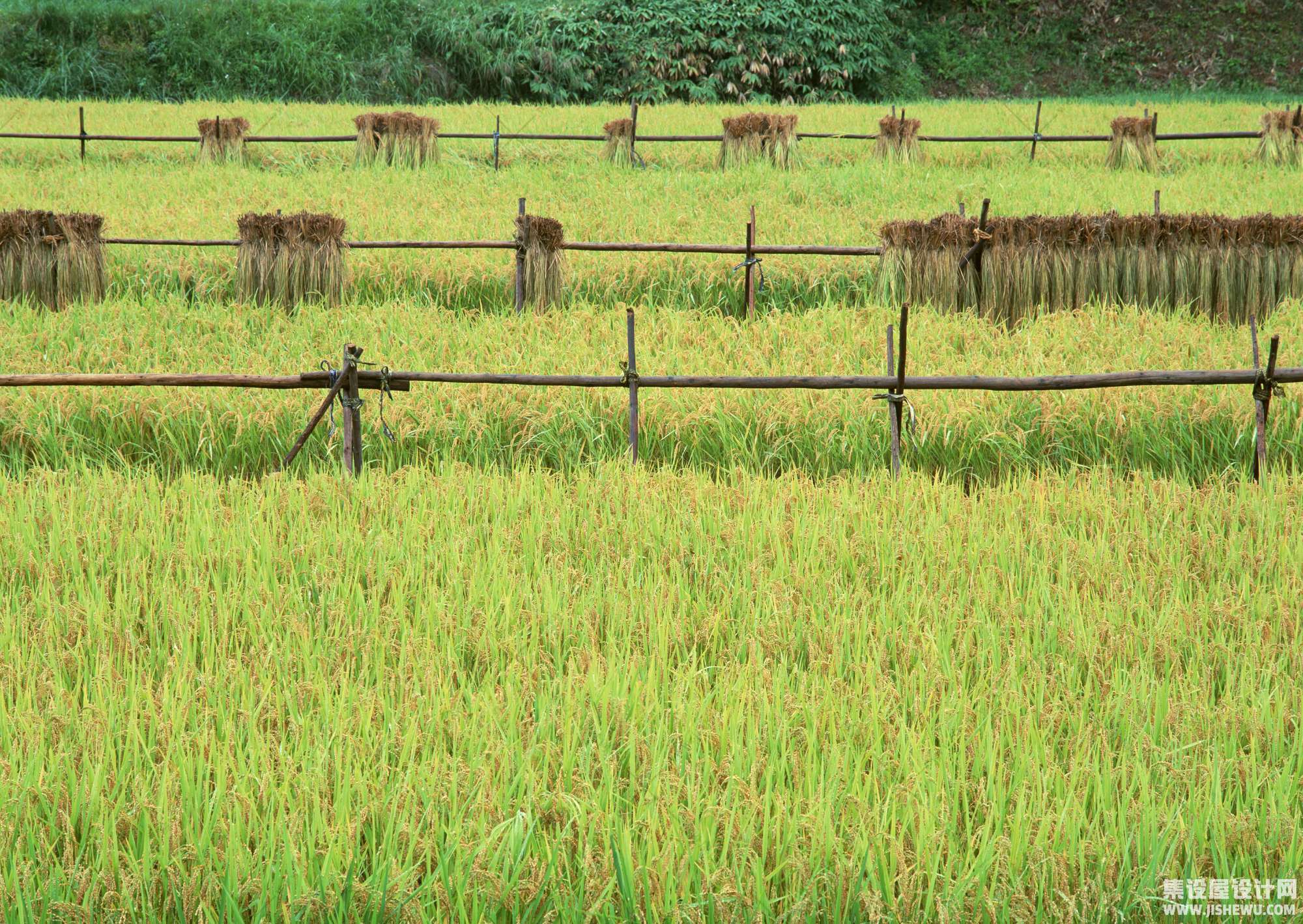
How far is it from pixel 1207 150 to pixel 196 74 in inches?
552

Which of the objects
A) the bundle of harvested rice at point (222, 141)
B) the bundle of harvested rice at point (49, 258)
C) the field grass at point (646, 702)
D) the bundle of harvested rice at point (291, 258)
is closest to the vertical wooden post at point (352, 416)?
the field grass at point (646, 702)

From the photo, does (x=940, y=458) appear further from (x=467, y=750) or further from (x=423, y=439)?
(x=467, y=750)

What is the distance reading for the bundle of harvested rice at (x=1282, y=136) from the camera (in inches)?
481

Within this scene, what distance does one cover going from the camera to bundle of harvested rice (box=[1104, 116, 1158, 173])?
1220cm

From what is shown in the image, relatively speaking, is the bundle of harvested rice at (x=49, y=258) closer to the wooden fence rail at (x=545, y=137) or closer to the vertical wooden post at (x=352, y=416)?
the vertical wooden post at (x=352, y=416)

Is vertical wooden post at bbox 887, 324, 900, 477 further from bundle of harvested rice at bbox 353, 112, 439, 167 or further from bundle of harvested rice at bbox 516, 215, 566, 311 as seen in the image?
bundle of harvested rice at bbox 353, 112, 439, 167

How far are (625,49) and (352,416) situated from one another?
15998mm

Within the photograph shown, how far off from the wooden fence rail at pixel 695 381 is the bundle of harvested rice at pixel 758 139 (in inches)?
324

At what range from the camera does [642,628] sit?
340 centimetres

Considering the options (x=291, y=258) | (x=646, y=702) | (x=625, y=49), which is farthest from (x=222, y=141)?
(x=646, y=702)

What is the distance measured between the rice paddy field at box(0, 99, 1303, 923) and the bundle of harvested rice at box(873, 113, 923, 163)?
5.97 m

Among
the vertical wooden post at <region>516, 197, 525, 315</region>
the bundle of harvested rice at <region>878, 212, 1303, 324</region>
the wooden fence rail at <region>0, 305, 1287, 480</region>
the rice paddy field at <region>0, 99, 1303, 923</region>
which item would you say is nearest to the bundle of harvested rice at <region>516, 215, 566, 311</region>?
the vertical wooden post at <region>516, 197, 525, 315</region>

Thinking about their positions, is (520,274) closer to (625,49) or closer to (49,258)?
(49,258)

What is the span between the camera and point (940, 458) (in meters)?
5.25
